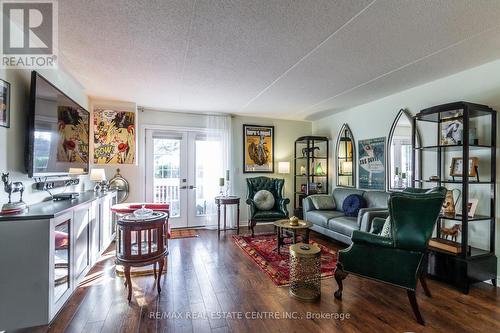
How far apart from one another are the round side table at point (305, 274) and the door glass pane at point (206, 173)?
3.07 meters

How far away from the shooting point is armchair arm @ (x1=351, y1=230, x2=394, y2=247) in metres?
2.18

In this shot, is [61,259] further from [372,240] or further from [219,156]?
[219,156]

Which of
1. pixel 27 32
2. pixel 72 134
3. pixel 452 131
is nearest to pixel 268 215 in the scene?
pixel 452 131

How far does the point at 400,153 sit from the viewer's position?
386 centimetres

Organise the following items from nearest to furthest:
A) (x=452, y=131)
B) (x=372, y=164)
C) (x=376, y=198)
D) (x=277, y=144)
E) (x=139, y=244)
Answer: (x=139, y=244) < (x=452, y=131) < (x=376, y=198) < (x=372, y=164) < (x=277, y=144)

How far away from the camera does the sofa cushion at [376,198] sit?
3.83 metres

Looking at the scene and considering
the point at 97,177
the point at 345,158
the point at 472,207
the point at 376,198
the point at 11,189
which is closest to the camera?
the point at 11,189

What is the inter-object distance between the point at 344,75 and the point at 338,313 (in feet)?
8.70

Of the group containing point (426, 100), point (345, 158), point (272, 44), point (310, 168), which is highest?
point (272, 44)

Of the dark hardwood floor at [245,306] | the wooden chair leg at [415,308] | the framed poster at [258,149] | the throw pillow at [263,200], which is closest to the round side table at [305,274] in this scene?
the dark hardwood floor at [245,306]

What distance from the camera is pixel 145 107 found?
4.86 metres

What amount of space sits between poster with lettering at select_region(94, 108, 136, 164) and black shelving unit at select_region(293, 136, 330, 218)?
348 centimetres

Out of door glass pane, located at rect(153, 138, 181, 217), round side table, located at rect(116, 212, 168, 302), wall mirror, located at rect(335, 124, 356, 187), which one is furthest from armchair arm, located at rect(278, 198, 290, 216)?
round side table, located at rect(116, 212, 168, 302)

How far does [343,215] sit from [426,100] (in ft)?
6.83
